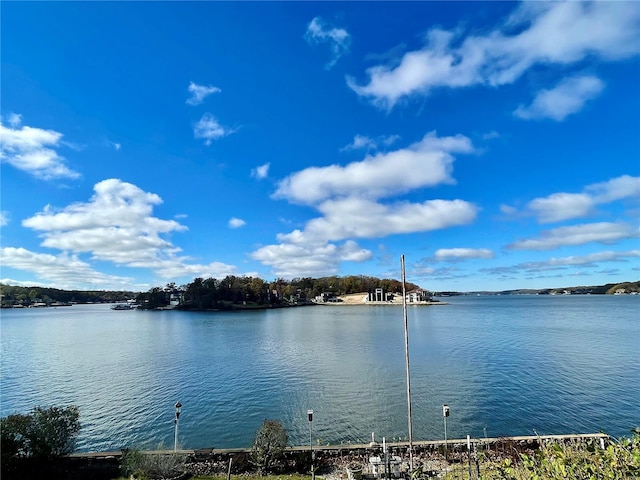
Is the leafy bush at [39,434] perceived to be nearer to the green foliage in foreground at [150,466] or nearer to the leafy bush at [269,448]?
the green foliage in foreground at [150,466]

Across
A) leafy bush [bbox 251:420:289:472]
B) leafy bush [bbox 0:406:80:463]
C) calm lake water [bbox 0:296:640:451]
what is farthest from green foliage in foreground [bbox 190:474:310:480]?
calm lake water [bbox 0:296:640:451]

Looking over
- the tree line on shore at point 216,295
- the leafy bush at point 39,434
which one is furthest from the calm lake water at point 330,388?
the tree line on shore at point 216,295

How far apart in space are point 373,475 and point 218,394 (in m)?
19.4

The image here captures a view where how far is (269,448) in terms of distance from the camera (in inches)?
583

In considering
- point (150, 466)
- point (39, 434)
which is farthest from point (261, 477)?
point (39, 434)

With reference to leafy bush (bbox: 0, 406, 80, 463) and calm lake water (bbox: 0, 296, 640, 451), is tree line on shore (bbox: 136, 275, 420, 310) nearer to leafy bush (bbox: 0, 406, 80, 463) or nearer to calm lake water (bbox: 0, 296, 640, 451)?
calm lake water (bbox: 0, 296, 640, 451)

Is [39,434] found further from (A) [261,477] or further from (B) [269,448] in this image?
(B) [269,448]

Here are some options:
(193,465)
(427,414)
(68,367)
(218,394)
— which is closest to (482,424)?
(427,414)

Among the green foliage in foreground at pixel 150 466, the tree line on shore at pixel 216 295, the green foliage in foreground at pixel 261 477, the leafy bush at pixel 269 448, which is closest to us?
the green foliage in foreground at pixel 150 466

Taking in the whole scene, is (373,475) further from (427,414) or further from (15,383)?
(15,383)

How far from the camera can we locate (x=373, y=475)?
1338 centimetres

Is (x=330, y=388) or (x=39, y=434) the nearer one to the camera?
(x=39, y=434)

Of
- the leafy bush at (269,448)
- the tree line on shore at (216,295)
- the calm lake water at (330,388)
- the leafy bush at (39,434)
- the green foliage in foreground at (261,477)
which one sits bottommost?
the calm lake water at (330,388)

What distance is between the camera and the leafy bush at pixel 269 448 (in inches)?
577
